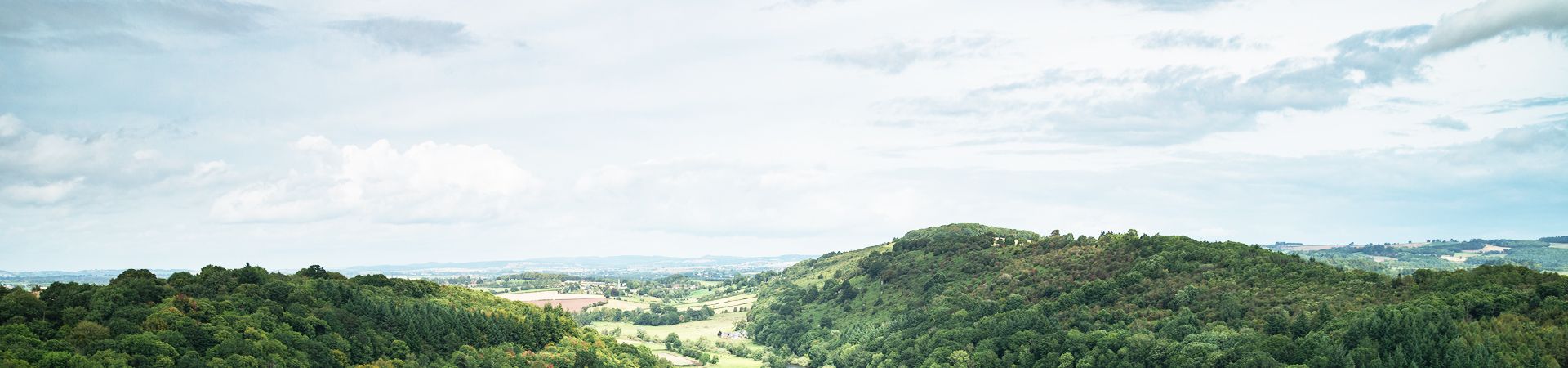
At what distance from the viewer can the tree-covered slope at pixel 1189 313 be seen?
3349 inches

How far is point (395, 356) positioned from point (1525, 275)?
10628 cm

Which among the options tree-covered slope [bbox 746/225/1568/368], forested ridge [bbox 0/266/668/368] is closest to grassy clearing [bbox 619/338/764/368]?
tree-covered slope [bbox 746/225/1568/368]

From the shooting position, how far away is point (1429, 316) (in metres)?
86.8

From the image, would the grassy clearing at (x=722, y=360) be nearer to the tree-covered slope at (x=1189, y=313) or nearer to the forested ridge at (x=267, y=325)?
the tree-covered slope at (x=1189, y=313)

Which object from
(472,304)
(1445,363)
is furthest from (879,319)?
(1445,363)

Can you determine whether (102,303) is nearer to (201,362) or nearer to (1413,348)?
(201,362)

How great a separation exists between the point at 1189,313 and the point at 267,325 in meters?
95.7

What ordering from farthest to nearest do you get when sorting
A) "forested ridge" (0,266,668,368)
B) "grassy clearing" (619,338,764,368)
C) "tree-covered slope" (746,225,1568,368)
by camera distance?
"grassy clearing" (619,338,764,368), "tree-covered slope" (746,225,1568,368), "forested ridge" (0,266,668,368)

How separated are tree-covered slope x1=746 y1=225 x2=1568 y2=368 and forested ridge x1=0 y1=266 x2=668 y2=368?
52032 millimetres

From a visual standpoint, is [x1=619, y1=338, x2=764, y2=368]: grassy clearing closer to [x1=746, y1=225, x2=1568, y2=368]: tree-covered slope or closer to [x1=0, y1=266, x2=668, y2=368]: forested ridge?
[x1=746, y1=225, x2=1568, y2=368]: tree-covered slope

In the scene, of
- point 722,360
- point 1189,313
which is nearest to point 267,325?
point 1189,313

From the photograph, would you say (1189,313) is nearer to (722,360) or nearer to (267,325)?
(722,360)

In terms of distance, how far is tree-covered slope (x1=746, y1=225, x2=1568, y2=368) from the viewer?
279 ft

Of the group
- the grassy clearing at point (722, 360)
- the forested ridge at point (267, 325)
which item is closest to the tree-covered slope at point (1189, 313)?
the grassy clearing at point (722, 360)
